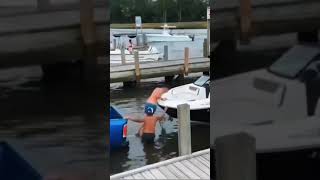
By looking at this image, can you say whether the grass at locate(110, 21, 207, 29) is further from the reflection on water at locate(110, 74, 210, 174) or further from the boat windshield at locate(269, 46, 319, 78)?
the boat windshield at locate(269, 46, 319, 78)

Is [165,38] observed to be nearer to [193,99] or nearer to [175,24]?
[175,24]

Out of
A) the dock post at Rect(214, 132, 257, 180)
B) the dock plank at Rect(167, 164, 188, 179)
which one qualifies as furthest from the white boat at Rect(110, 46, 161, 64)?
the dock post at Rect(214, 132, 257, 180)

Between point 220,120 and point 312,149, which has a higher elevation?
point 220,120

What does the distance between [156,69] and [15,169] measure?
14.3m

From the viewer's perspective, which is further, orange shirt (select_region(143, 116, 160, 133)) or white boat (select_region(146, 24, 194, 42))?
white boat (select_region(146, 24, 194, 42))

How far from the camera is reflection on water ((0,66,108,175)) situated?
186 centimetres

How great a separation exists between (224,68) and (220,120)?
9.4 inches

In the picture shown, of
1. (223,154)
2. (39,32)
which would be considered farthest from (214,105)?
(39,32)

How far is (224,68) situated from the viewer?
2.07 m

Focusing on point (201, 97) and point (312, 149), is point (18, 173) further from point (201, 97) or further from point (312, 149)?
point (201, 97)

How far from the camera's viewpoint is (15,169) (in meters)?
1.92

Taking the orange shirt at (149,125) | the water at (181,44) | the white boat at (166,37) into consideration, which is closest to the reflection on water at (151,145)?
the orange shirt at (149,125)

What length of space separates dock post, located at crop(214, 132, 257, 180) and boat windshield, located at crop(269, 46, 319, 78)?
375mm

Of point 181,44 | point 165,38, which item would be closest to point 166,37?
point 165,38
